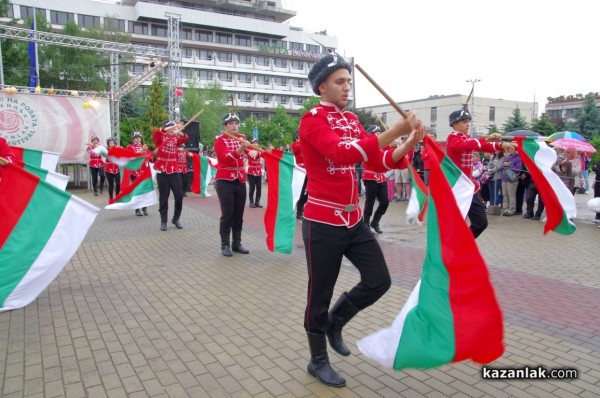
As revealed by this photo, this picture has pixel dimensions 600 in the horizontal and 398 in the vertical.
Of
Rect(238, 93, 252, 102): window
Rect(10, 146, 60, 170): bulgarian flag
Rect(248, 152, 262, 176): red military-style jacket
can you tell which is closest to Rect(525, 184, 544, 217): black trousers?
Rect(248, 152, 262, 176): red military-style jacket

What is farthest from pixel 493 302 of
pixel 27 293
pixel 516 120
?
pixel 516 120

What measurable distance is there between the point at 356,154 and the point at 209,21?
72658 millimetres

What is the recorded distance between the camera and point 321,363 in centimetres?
342

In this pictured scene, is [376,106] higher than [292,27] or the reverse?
the reverse

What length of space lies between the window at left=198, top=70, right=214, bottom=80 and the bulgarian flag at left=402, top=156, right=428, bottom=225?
69.0m

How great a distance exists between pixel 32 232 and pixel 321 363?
135 inches

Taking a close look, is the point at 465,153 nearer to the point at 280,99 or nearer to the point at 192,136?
the point at 192,136

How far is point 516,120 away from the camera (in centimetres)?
3180

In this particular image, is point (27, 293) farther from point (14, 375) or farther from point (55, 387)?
point (55, 387)

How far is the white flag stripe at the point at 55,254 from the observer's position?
4.81 meters

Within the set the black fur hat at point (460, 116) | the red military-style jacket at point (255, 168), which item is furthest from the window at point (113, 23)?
the black fur hat at point (460, 116)

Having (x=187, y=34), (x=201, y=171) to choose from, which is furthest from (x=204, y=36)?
(x=201, y=171)

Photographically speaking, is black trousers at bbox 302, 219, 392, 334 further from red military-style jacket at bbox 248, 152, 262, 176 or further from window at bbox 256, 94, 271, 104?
window at bbox 256, 94, 271, 104

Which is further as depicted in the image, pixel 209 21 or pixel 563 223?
pixel 209 21
